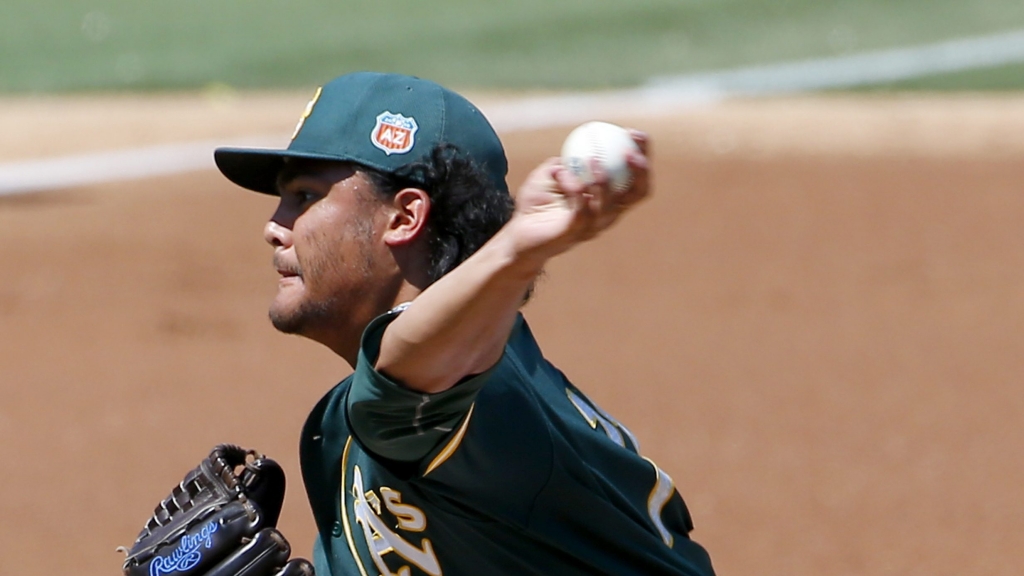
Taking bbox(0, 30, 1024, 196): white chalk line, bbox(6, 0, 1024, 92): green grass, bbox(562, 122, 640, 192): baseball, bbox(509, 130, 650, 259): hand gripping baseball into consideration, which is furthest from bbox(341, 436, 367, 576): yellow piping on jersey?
bbox(6, 0, 1024, 92): green grass

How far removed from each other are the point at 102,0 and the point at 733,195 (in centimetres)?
667

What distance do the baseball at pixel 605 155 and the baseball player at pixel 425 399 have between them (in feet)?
1.01

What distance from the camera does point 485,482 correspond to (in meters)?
2.40

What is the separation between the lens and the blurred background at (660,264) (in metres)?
5.55

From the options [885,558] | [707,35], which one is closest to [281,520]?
[885,558]

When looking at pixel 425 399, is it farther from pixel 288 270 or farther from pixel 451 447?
pixel 288 270

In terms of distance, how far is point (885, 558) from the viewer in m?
5.18

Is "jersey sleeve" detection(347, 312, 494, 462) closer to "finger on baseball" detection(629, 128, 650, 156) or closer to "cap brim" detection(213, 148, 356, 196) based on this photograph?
"finger on baseball" detection(629, 128, 650, 156)

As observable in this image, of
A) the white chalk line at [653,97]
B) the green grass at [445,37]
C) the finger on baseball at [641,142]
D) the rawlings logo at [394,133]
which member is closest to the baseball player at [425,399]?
the rawlings logo at [394,133]

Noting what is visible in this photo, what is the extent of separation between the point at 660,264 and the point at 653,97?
3.24 metres

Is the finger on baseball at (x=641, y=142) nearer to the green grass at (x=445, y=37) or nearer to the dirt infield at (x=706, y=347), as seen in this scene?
the dirt infield at (x=706, y=347)

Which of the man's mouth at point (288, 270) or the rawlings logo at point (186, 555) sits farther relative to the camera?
the rawlings logo at point (186, 555)

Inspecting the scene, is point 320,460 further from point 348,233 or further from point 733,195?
point 733,195

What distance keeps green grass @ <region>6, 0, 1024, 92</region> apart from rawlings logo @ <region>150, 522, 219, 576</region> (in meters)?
8.44
